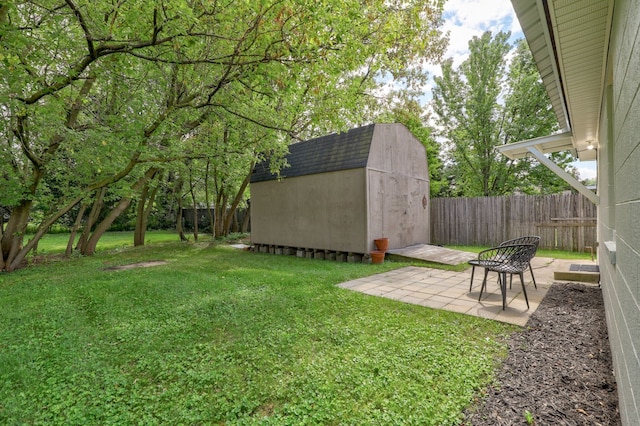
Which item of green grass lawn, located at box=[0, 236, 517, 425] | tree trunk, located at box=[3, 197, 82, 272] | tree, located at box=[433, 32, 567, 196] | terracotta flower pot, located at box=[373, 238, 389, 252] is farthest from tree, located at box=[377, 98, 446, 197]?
tree trunk, located at box=[3, 197, 82, 272]

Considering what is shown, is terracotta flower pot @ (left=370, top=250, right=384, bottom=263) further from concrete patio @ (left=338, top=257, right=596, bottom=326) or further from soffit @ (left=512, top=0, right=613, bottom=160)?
soffit @ (left=512, top=0, right=613, bottom=160)

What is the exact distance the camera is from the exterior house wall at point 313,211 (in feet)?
27.3

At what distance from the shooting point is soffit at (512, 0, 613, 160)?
7.27 feet

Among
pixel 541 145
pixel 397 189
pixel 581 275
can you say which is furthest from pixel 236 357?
pixel 397 189

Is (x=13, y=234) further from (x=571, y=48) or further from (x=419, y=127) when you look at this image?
(x=419, y=127)

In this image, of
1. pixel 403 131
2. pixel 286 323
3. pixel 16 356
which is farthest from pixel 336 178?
pixel 16 356

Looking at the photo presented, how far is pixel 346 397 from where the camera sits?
2258 mm

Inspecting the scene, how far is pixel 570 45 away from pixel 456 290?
3.73 m

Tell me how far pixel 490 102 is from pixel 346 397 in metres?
17.2

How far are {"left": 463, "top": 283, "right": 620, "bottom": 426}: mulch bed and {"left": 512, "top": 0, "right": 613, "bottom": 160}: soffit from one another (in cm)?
279

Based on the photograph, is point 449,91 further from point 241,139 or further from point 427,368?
point 427,368

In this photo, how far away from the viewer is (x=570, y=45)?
2.70 m

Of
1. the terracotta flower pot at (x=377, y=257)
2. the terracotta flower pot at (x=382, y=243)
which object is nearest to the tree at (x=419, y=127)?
the terracotta flower pot at (x=382, y=243)

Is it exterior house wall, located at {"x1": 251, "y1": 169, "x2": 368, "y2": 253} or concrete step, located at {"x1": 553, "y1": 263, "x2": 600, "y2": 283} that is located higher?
exterior house wall, located at {"x1": 251, "y1": 169, "x2": 368, "y2": 253}
